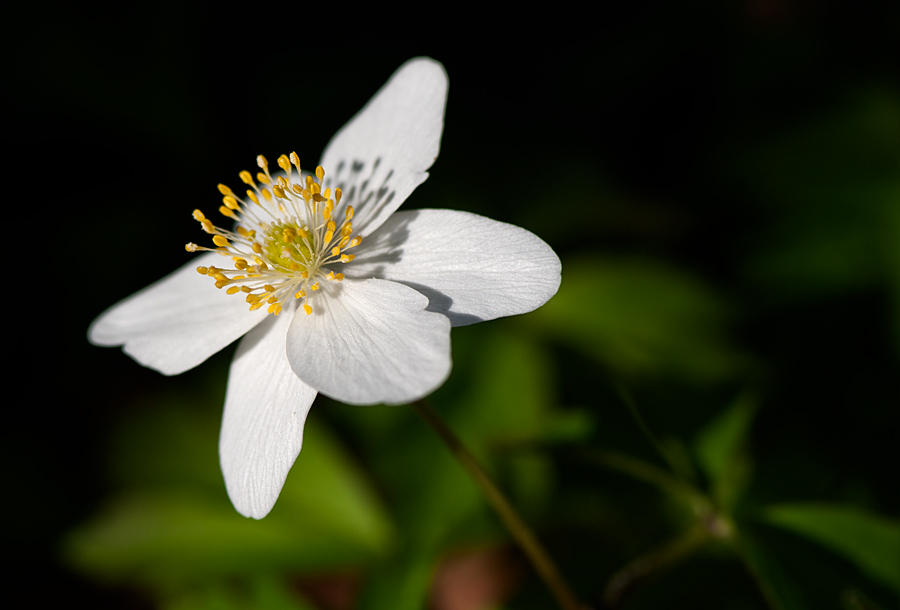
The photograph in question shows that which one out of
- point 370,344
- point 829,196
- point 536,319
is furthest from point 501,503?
point 829,196

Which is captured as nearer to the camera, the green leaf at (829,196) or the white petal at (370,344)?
the white petal at (370,344)

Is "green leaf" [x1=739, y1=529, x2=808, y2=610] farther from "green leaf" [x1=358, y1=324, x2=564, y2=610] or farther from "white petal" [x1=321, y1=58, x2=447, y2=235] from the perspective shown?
"white petal" [x1=321, y1=58, x2=447, y2=235]

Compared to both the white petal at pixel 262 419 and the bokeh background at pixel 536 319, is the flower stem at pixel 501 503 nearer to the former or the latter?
the bokeh background at pixel 536 319

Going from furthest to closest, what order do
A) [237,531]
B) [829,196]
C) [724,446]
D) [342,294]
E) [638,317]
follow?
[829,196] → [638,317] → [237,531] → [724,446] → [342,294]

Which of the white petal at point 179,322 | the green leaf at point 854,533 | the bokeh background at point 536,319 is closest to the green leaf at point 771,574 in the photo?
the bokeh background at point 536,319

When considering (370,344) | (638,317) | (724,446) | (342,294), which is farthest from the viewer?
(638,317)

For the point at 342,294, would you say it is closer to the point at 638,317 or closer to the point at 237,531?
the point at 237,531

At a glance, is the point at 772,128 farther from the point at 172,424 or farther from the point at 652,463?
the point at 172,424
